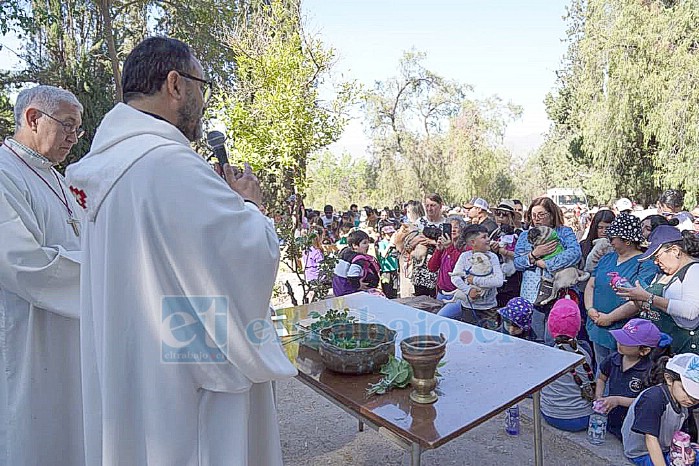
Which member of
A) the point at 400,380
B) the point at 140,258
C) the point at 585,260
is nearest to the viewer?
the point at 140,258

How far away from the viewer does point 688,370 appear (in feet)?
8.61

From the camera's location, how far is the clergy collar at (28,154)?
2.32m

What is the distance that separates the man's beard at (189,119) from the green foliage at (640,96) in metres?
14.3

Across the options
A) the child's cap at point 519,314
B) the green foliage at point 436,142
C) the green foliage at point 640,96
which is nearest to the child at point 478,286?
the child's cap at point 519,314

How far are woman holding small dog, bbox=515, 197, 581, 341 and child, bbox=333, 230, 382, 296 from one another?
1771 millimetres

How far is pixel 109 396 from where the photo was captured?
157 centimetres

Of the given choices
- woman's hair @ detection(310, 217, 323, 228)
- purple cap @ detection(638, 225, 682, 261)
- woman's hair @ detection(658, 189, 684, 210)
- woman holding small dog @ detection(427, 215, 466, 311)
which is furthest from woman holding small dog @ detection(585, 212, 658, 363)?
woman's hair @ detection(310, 217, 323, 228)

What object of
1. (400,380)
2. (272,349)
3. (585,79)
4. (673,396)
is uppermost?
(585,79)

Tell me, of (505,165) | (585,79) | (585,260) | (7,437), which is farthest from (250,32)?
(505,165)

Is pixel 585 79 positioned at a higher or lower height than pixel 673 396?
higher

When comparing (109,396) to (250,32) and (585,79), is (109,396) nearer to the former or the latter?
(250,32)

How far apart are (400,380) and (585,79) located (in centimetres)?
1580

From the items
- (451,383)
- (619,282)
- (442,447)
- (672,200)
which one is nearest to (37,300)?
(451,383)

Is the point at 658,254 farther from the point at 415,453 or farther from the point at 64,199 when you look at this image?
the point at 64,199
